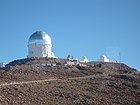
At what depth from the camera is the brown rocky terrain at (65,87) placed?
44.3 metres

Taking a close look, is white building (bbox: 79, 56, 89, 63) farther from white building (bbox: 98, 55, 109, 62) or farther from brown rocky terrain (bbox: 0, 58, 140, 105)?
brown rocky terrain (bbox: 0, 58, 140, 105)

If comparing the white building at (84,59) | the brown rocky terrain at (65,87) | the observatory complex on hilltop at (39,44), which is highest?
the observatory complex on hilltop at (39,44)

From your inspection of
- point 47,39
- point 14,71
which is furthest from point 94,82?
point 47,39

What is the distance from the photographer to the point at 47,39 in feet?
281

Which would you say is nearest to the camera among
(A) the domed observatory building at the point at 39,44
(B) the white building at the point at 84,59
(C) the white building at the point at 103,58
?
(A) the domed observatory building at the point at 39,44

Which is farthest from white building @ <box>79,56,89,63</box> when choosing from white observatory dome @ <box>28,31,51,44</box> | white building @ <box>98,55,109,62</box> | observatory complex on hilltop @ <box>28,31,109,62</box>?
white observatory dome @ <box>28,31,51,44</box>

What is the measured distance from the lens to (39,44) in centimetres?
8400

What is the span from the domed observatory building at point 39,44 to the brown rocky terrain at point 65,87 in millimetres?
15740

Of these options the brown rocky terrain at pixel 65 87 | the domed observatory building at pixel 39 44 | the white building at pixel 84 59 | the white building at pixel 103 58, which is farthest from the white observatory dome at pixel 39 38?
the white building at pixel 103 58

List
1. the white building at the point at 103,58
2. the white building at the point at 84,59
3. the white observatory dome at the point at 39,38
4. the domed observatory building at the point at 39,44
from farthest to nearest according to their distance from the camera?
the white building at the point at 103,58 < the white building at the point at 84,59 < the domed observatory building at the point at 39,44 < the white observatory dome at the point at 39,38

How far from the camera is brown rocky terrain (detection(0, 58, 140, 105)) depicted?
145ft

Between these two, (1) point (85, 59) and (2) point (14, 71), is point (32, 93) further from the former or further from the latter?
(1) point (85, 59)

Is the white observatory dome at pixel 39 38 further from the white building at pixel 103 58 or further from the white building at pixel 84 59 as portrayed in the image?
the white building at pixel 103 58

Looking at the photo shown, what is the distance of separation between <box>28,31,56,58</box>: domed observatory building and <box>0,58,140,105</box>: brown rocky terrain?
15740mm
